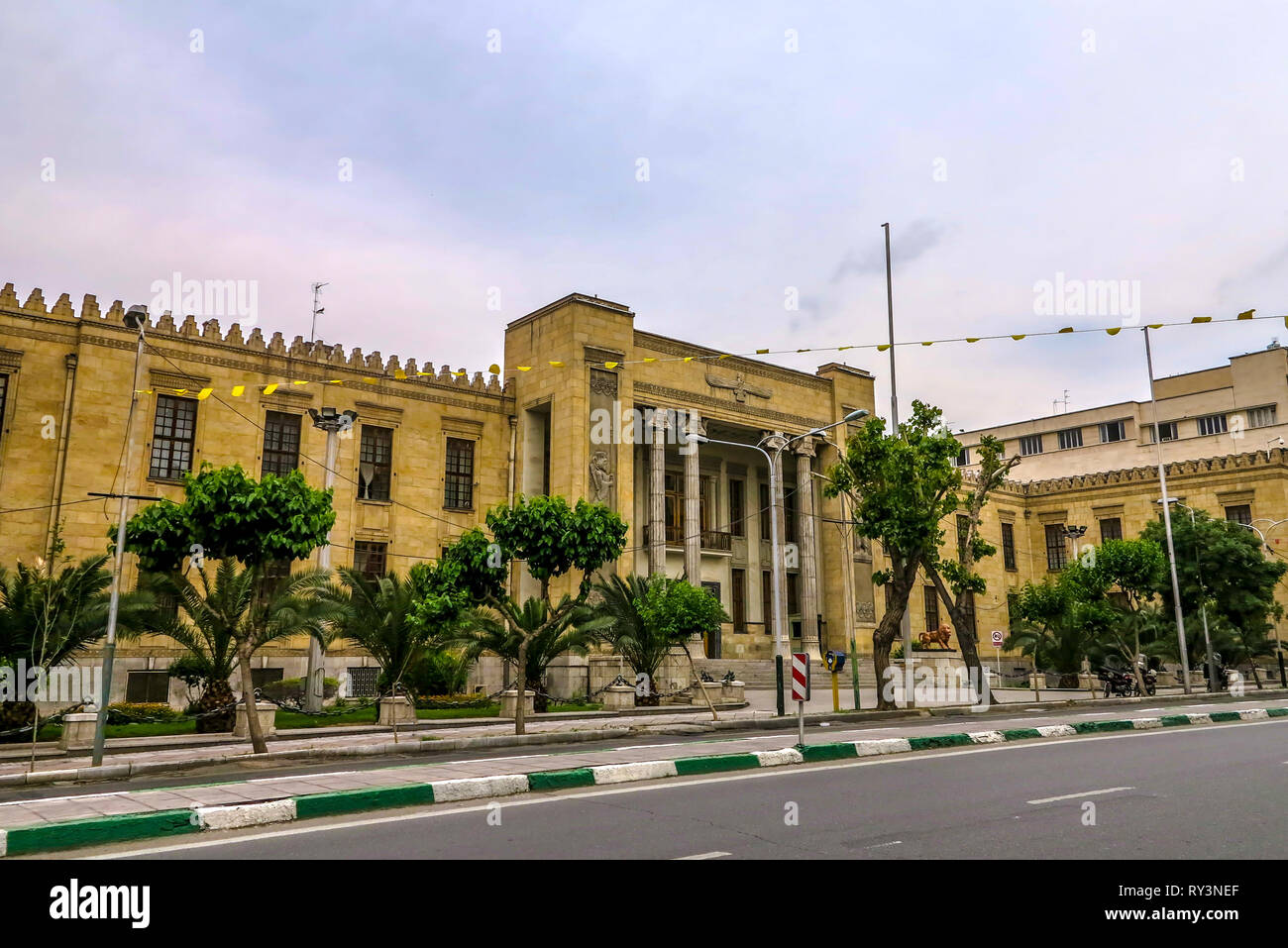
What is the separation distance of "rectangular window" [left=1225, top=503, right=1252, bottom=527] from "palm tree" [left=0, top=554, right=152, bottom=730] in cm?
4737

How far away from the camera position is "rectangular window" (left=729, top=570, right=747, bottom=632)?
40.3m

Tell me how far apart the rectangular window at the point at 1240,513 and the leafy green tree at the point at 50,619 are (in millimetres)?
47374

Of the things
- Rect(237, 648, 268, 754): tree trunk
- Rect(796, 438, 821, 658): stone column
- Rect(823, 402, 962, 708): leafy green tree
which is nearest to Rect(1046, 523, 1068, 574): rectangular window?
Rect(796, 438, 821, 658): stone column

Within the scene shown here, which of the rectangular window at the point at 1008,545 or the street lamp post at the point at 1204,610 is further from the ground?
the rectangular window at the point at 1008,545

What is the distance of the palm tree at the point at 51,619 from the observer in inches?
698

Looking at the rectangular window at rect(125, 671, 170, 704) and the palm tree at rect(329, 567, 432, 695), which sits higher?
the palm tree at rect(329, 567, 432, 695)

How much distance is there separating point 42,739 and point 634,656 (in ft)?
49.6

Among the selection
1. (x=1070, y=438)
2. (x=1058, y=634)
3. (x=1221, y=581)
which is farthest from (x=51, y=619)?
(x=1070, y=438)

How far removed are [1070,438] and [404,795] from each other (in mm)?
59143

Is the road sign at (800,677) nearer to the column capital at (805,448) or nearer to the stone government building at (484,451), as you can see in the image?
the stone government building at (484,451)

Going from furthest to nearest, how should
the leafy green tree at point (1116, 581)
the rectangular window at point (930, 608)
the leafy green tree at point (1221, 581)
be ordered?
the rectangular window at point (930, 608) < the leafy green tree at point (1221, 581) < the leafy green tree at point (1116, 581)

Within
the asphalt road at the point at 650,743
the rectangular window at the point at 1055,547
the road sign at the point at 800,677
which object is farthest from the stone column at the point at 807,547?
the road sign at the point at 800,677

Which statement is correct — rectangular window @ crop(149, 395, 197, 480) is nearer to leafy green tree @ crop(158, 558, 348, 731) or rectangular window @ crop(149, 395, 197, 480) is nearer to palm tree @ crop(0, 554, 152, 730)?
leafy green tree @ crop(158, 558, 348, 731)
